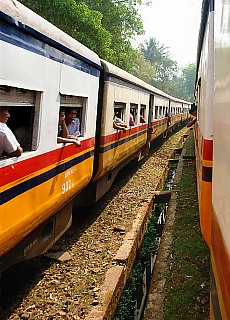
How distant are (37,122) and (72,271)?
183cm

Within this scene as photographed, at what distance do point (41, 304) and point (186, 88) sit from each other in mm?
102117

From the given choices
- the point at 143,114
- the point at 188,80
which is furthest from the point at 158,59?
the point at 143,114

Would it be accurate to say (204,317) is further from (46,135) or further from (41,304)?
(46,135)

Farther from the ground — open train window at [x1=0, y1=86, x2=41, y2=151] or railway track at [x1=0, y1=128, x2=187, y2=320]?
open train window at [x1=0, y1=86, x2=41, y2=151]

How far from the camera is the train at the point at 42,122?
2.94 m

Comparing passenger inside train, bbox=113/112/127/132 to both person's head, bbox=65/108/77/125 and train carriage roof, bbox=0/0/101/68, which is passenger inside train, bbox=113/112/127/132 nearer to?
person's head, bbox=65/108/77/125

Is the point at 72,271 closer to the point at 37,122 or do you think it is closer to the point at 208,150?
the point at 37,122

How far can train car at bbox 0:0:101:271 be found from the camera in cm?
291

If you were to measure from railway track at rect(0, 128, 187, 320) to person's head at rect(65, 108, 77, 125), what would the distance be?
164 centimetres

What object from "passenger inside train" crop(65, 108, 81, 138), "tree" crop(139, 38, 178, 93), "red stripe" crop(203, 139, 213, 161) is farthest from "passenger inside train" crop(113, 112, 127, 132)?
"tree" crop(139, 38, 178, 93)

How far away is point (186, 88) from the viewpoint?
102 meters

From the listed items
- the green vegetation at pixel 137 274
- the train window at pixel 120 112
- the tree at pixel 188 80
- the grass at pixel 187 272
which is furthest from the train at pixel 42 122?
the tree at pixel 188 80

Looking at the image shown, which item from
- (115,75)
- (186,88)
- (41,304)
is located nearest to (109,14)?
(115,75)

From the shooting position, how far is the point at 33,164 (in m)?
3.43
